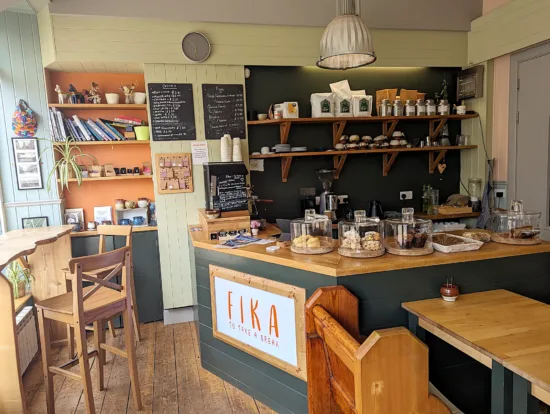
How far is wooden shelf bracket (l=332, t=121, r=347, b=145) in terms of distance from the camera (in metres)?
4.11

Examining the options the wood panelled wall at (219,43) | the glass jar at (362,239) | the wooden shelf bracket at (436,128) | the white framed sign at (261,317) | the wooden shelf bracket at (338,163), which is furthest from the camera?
the wooden shelf bracket at (436,128)

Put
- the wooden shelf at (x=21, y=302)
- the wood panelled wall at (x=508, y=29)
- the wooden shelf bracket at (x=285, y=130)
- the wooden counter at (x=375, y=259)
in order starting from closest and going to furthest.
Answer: the wooden counter at (x=375, y=259) → the wooden shelf at (x=21, y=302) → the wood panelled wall at (x=508, y=29) → the wooden shelf bracket at (x=285, y=130)

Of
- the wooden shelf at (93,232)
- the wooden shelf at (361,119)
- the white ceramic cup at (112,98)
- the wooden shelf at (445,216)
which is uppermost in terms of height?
the white ceramic cup at (112,98)

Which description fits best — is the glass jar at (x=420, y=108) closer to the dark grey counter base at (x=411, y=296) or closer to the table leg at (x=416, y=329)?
the dark grey counter base at (x=411, y=296)

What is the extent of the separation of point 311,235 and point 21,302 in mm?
2463

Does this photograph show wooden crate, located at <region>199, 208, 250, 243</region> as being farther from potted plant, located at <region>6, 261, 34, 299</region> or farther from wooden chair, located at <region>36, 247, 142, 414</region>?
potted plant, located at <region>6, 261, 34, 299</region>

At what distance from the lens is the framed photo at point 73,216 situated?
3887 mm

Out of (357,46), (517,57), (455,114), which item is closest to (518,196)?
(455,114)

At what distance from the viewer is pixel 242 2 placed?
3.75 meters

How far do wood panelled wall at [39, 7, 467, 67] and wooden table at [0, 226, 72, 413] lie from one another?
1.56 meters

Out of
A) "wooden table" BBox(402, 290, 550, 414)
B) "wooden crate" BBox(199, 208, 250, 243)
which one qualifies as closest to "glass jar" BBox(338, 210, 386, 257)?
"wooden table" BBox(402, 290, 550, 414)

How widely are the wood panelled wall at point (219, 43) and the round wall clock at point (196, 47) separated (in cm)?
5

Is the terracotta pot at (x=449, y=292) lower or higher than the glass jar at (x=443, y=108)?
lower

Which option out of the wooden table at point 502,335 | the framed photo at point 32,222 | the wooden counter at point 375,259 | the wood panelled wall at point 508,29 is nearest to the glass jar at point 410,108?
the wood panelled wall at point 508,29
